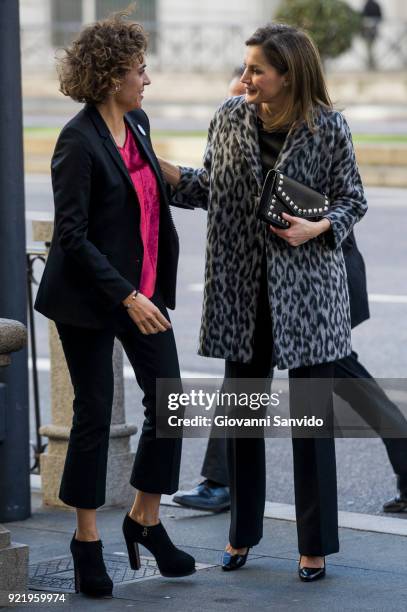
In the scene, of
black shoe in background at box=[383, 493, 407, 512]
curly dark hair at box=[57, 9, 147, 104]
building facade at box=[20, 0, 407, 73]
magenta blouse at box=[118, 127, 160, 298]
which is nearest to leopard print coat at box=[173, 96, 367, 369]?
magenta blouse at box=[118, 127, 160, 298]

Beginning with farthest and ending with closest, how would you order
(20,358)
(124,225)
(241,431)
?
1. (20,358)
2. (241,431)
3. (124,225)

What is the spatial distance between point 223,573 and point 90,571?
54 centimetres

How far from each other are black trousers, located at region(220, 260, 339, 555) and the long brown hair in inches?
21.8

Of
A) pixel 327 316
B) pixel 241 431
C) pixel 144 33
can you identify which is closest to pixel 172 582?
pixel 241 431

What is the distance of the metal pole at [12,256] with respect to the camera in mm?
5871

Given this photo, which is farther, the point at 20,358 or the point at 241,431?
the point at 20,358

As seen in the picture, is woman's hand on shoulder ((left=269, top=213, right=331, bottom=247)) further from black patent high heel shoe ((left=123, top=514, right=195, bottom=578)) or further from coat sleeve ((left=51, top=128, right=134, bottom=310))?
black patent high heel shoe ((left=123, top=514, right=195, bottom=578))

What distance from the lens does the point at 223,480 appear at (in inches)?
247

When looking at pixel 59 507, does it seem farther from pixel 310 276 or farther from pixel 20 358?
pixel 310 276

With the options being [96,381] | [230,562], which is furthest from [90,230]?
[230,562]

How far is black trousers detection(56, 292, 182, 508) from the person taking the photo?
4.86 m

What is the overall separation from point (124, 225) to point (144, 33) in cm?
64

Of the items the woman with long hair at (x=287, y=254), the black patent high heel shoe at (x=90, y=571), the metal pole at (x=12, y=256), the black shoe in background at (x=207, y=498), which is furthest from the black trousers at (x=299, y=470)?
the metal pole at (x=12, y=256)

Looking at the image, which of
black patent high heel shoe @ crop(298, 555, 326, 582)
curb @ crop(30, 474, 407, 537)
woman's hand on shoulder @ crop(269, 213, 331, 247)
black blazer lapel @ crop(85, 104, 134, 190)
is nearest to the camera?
black blazer lapel @ crop(85, 104, 134, 190)
